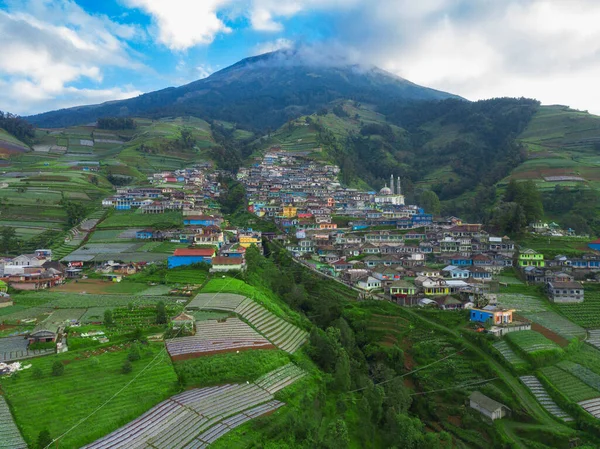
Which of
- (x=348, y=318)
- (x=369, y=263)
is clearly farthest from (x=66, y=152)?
(x=348, y=318)

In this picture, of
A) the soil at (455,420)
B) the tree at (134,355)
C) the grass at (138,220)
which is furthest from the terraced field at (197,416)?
the grass at (138,220)

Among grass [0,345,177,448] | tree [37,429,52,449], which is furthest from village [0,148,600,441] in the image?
tree [37,429,52,449]

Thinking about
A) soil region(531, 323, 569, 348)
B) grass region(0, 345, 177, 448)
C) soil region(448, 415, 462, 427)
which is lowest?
soil region(448, 415, 462, 427)

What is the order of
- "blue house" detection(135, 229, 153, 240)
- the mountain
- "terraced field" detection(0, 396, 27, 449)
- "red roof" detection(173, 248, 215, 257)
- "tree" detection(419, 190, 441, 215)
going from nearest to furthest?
"terraced field" detection(0, 396, 27, 449)
"red roof" detection(173, 248, 215, 257)
"blue house" detection(135, 229, 153, 240)
"tree" detection(419, 190, 441, 215)
the mountain

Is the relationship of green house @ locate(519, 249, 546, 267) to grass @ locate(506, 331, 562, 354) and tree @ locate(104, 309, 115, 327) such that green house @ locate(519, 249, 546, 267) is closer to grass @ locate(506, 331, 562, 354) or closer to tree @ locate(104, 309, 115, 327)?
grass @ locate(506, 331, 562, 354)

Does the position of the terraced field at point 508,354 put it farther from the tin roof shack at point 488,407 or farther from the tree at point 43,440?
the tree at point 43,440

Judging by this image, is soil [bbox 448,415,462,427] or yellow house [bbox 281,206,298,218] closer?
soil [bbox 448,415,462,427]
